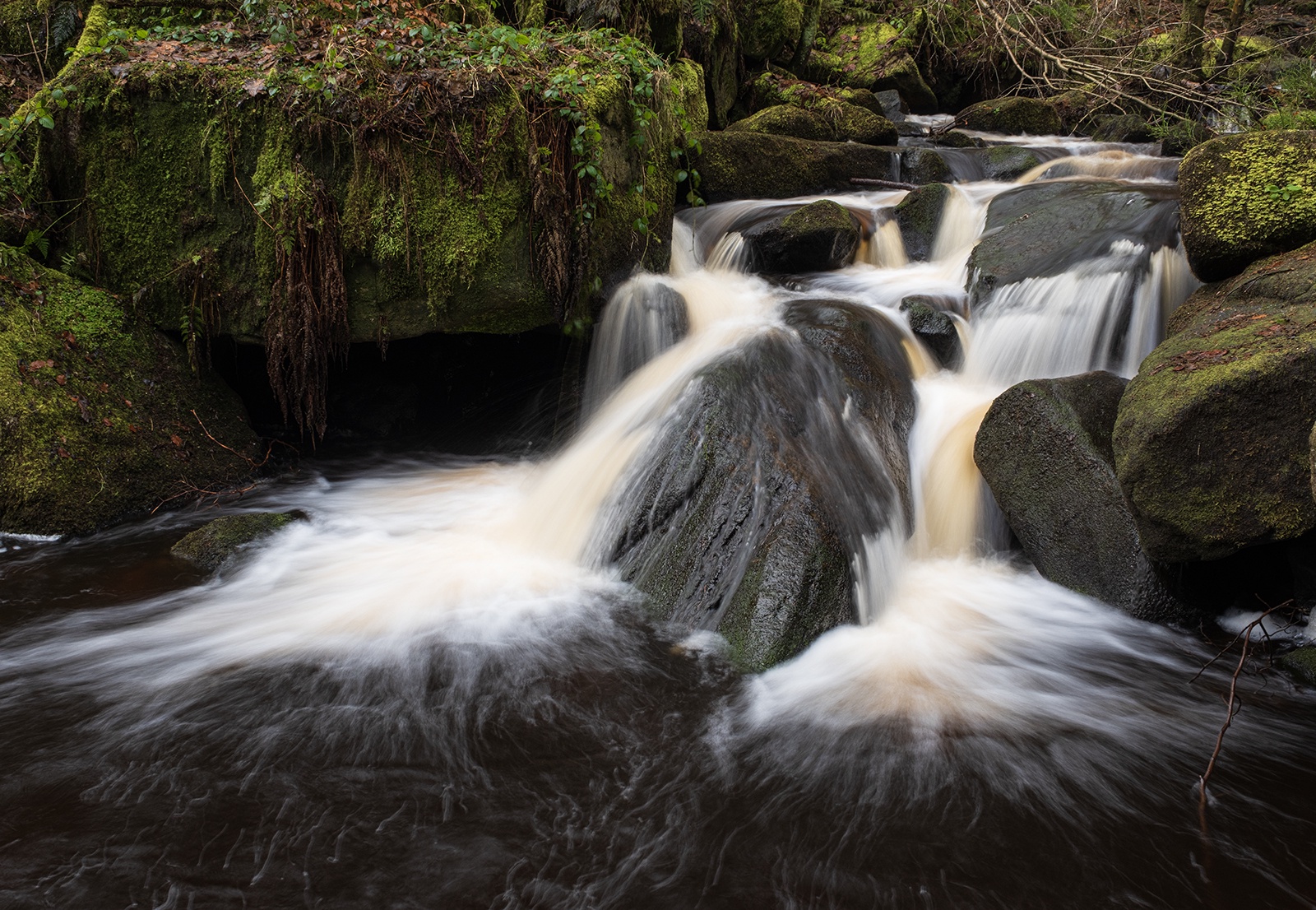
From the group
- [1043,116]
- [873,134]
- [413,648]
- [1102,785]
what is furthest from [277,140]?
[1043,116]

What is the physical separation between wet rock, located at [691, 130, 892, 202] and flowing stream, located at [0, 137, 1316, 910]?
418 cm

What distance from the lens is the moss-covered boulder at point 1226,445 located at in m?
3.62

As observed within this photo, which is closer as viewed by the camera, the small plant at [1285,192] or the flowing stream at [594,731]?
the flowing stream at [594,731]

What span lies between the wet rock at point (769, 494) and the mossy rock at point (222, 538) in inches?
89.0

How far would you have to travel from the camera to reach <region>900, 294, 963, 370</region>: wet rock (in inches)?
246

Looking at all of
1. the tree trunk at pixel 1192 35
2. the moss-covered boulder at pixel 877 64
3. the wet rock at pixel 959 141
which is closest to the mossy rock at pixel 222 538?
the wet rock at pixel 959 141

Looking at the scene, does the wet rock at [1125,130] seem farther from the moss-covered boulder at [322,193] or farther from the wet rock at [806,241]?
the moss-covered boulder at [322,193]

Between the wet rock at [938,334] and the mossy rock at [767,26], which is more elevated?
the mossy rock at [767,26]

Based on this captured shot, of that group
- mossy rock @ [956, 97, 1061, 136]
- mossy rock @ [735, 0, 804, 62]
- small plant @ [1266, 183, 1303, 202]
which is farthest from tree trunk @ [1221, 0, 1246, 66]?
small plant @ [1266, 183, 1303, 202]

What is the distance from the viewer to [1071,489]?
4.45 m

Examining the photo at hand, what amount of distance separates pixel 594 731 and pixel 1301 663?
3312mm

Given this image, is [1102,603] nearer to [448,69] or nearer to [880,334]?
[880,334]

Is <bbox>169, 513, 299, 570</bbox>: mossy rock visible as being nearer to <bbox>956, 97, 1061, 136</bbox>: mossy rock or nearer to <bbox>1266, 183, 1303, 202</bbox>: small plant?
<bbox>1266, 183, 1303, 202</bbox>: small plant

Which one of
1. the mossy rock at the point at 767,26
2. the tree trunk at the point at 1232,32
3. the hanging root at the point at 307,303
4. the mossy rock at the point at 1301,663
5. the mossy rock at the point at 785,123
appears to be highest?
the mossy rock at the point at 767,26
